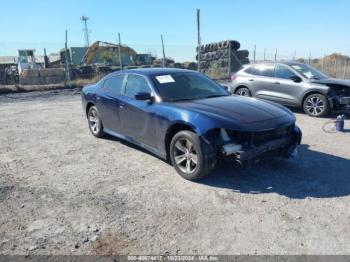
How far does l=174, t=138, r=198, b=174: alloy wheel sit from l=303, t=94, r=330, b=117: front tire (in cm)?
574

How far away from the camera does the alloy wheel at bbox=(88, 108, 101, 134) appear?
23.5 ft

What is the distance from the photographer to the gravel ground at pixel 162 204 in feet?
11.0

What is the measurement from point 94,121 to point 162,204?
3.72 metres

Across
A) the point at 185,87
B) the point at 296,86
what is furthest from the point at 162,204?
the point at 296,86

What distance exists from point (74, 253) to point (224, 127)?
234cm

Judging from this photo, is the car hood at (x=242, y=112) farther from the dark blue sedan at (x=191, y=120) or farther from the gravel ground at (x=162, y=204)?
the gravel ground at (x=162, y=204)

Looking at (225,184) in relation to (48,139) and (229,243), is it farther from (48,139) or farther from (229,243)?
(48,139)

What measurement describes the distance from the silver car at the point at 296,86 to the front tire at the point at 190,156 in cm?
575

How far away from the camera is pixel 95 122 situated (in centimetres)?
729

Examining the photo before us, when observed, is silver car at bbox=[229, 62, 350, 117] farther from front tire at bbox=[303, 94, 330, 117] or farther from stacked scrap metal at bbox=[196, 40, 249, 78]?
stacked scrap metal at bbox=[196, 40, 249, 78]

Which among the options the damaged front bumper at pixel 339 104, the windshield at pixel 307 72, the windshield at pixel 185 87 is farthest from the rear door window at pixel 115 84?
the damaged front bumper at pixel 339 104

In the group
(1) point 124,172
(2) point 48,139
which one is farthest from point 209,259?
(2) point 48,139

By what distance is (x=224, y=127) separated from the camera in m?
4.41

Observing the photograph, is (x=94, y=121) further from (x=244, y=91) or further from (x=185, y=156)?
(x=244, y=91)
